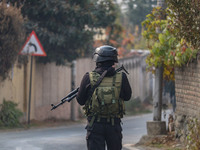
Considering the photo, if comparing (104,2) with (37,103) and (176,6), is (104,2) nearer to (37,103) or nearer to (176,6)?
(37,103)

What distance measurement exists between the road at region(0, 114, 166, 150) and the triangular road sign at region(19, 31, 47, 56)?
7.18 feet

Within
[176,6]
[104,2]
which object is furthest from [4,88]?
[176,6]

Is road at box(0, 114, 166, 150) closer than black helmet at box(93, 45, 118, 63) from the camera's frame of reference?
No

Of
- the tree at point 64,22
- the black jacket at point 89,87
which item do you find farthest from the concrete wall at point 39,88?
the black jacket at point 89,87

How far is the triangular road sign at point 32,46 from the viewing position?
13955 mm

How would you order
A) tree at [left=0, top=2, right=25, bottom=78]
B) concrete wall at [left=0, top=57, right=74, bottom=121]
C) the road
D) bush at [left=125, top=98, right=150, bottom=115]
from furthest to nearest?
bush at [left=125, top=98, right=150, bottom=115] < concrete wall at [left=0, top=57, right=74, bottom=121] < tree at [left=0, top=2, right=25, bottom=78] < the road

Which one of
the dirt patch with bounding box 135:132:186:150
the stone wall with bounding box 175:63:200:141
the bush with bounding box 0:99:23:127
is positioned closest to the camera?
the stone wall with bounding box 175:63:200:141

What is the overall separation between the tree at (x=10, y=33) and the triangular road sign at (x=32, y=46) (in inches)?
13.4

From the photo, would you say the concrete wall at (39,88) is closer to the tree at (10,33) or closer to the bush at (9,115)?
the bush at (9,115)

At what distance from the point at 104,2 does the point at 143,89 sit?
6355 mm

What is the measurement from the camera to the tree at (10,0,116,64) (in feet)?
50.0

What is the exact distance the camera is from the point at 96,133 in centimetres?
609

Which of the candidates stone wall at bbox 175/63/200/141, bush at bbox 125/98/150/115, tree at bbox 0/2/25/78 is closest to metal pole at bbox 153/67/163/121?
stone wall at bbox 175/63/200/141

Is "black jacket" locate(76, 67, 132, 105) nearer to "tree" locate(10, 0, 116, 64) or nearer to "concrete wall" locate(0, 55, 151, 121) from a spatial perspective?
"concrete wall" locate(0, 55, 151, 121)
